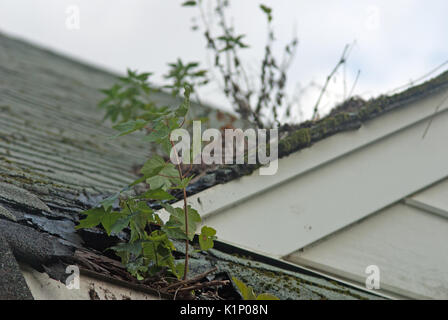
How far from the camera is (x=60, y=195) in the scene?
1.96 m

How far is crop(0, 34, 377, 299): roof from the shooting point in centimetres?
139

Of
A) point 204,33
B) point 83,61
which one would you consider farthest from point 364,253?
point 83,61

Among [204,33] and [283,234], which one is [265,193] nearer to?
[283,234]

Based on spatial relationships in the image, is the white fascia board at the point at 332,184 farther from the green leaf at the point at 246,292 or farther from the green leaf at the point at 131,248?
the green leaf at the point at 131,248

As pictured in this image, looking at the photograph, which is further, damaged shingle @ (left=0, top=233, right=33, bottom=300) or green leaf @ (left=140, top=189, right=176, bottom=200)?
green leaf @ (left=140, top=189, right=176, bottom=200)

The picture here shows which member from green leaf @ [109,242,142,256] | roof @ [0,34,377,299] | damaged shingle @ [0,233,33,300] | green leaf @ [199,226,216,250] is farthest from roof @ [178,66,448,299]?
damaged shingle @ [0,233,33,300]

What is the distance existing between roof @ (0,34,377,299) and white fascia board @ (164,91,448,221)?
0.24 meters

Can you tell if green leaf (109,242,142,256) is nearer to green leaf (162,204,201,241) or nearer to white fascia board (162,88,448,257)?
green leaf (162,204,201,241)

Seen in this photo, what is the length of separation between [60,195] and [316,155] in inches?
47.3

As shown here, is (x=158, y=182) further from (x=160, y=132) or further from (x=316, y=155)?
(x=316, y=155)

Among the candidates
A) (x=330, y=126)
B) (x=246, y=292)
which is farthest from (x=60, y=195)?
(x=330, y=126)

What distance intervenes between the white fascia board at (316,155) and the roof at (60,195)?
0.24m
